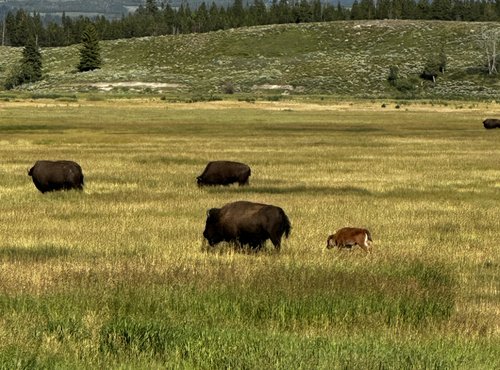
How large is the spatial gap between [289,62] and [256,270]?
471 feet

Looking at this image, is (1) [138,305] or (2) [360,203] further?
(2) [360,203]

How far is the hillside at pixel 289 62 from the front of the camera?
131 meters

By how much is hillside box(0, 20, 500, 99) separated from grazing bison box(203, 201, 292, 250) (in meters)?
105

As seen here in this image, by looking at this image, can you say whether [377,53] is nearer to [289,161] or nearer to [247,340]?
[289,161]

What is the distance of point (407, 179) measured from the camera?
30.5m

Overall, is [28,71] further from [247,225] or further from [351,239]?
[351,239]

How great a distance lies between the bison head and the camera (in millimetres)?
15539

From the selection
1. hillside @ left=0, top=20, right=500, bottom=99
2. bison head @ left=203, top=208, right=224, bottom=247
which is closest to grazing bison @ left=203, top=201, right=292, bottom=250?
bison head @ left=203, top=208, right=224, bottom=247

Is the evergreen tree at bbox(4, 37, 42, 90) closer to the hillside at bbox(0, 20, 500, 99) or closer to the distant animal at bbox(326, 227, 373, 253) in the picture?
the hillside at bbox(0, 20, 500, 99)

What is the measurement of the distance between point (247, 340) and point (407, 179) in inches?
888

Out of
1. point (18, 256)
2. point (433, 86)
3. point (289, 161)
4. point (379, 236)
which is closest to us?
point (18, 256)

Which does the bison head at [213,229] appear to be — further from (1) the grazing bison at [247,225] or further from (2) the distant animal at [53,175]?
(2) the distant animal at [53,175]

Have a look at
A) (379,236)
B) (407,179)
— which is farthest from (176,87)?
(379,236)

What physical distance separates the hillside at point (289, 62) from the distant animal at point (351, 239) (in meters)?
106
